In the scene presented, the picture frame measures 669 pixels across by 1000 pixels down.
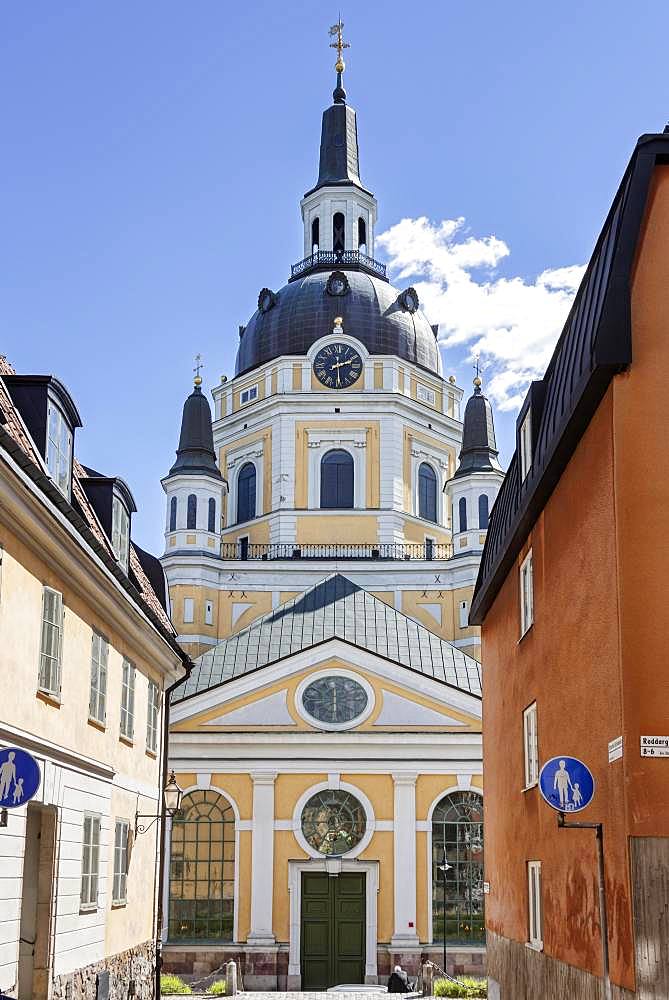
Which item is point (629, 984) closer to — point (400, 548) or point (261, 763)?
point (261, 763)

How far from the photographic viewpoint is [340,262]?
2402 inches

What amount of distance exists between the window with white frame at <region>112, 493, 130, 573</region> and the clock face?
110 ft

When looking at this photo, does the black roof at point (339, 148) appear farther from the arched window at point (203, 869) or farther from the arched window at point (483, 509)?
the arched window at point (203, 869)

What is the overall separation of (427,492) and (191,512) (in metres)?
9.08

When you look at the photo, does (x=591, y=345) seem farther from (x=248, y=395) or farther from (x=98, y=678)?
(x=248, y=395)

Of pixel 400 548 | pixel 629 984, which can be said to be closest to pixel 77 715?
pixel 629 984

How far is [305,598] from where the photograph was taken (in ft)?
143

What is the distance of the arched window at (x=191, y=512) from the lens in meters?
52.1

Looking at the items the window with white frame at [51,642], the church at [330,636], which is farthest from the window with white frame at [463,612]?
the window with white frame at [51,642]

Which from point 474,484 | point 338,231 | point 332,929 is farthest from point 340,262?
point 332,929

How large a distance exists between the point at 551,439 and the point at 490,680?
8.89 metres

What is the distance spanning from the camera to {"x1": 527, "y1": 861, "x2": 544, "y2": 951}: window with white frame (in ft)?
52.1

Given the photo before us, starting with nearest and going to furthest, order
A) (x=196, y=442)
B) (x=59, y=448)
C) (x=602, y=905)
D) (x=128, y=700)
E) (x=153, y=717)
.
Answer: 1. (x=602, y=905)
2. (x=59, y=448)
3. (x=128, y=700)
4. (x=153, y=717)
5. (x=196, y=442)

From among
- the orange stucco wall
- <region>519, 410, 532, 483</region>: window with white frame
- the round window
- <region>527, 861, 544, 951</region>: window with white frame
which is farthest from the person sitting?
<region>519, 410, 532, 483</region>: window with white frame
